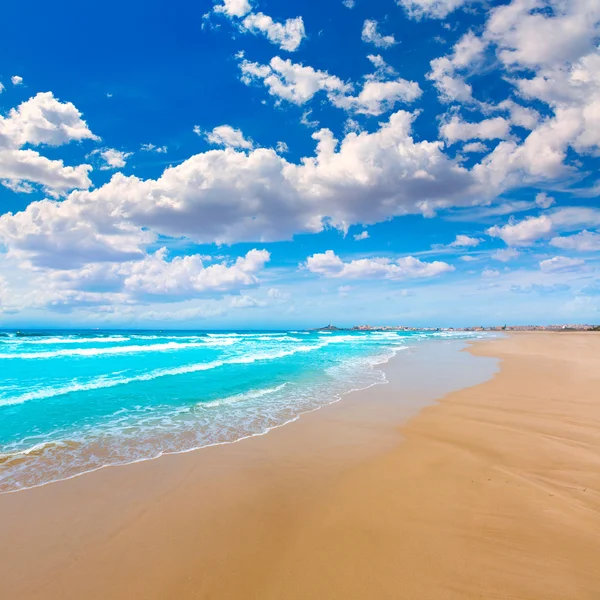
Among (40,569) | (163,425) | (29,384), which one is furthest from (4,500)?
(29,384)

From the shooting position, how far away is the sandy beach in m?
3.24

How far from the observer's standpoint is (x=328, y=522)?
4273 mm

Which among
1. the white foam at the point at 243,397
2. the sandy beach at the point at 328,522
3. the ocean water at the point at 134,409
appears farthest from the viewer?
the white foam at the point at 243,397

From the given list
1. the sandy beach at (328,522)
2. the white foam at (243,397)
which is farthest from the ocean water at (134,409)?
the sandy beach at (328,522)

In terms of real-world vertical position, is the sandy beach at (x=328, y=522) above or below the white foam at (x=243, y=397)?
above

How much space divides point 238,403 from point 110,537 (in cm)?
722

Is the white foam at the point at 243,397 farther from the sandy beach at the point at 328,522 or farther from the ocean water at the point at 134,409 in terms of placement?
the sandy beach at the point at 328,522

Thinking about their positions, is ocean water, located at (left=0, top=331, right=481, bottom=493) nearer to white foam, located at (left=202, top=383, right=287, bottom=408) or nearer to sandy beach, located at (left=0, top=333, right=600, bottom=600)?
white foam, located at (left=202, top=383, right=287, bottom=408)

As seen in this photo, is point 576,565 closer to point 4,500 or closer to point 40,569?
point 40,569

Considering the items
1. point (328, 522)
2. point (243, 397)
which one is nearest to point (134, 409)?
point (243, 397)

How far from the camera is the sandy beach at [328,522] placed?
3.24m

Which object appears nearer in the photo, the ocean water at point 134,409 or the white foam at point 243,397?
the ocean water at point 134,409

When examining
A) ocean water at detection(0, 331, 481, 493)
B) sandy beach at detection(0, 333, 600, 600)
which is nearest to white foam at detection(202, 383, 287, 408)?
ocean water at detection(0, 331, 481, 493)

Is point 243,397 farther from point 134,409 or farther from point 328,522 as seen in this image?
point 328,522
